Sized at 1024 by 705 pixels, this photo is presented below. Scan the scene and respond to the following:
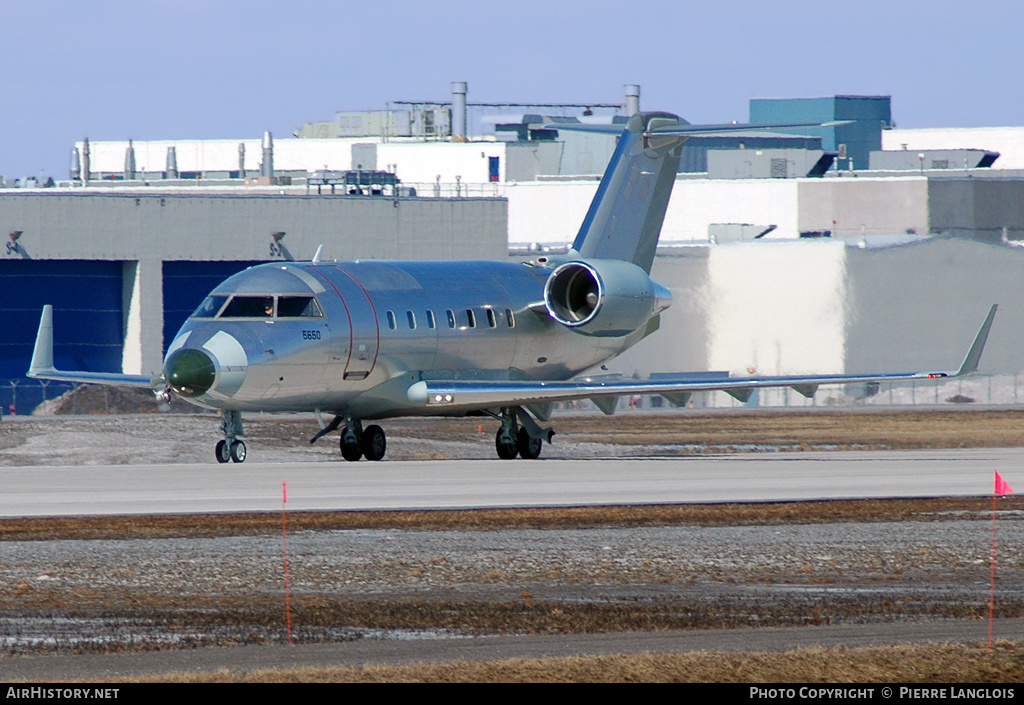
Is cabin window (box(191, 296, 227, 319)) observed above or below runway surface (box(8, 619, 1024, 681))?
above

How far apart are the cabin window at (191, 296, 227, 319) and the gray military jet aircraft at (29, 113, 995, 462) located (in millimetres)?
37

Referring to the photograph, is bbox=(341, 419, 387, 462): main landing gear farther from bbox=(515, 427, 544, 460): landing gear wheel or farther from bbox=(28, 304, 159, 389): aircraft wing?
bbox=(28, 304, 159, 389): aircraft wing

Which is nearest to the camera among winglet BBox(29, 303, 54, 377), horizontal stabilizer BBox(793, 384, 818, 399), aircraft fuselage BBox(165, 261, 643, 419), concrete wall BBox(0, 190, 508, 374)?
aircraft fuselage BBox(165, 261, 643, 419)

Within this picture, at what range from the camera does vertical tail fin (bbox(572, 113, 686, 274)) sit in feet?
123

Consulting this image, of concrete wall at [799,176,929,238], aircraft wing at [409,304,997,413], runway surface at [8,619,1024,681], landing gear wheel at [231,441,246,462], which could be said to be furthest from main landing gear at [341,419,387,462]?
concrete wall at [799,176,929,238]

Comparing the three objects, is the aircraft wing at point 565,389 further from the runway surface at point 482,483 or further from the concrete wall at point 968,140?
the concrete wall at point 968,140

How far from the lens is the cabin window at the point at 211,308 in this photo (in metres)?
30.3

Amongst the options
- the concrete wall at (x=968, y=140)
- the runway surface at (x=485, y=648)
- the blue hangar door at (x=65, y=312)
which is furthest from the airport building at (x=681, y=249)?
the runway surface at (x=485, y=648)

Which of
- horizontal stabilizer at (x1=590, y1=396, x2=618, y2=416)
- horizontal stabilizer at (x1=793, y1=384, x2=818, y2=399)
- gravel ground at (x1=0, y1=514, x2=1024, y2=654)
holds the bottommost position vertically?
gravel ground at (x1=0, y1=514, x2=1024, y2=654)

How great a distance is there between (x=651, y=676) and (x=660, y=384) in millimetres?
21375

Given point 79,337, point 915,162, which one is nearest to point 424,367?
point 79,337

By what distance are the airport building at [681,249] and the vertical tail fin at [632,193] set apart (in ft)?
92.7

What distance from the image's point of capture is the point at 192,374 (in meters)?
28.6

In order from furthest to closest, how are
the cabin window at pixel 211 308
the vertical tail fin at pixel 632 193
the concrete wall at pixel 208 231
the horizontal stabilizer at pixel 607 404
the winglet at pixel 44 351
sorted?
1. the concrete wall at pixel 208 231
2. the vertical tail fin at pixel 632 193
3. the horizontal stabilizer at pixel 607 404
4. the winglet at pixel 44 351
5. the cabin window at pixel 211 308
